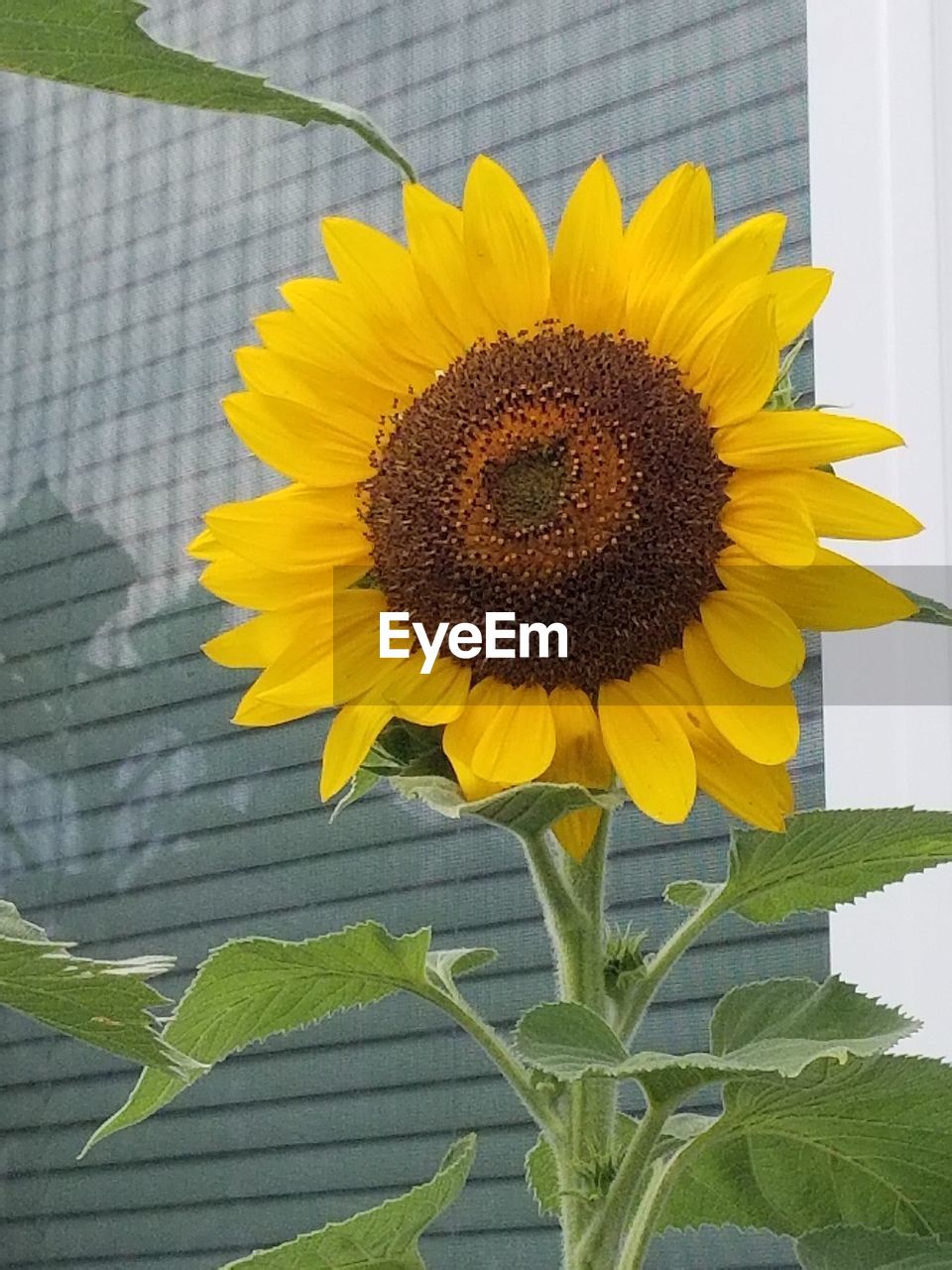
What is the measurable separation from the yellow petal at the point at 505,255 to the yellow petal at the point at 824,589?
0.30ft

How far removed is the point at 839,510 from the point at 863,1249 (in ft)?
0.62

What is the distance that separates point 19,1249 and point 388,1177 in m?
0.25

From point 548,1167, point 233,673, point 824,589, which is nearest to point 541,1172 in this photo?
point 548,1167

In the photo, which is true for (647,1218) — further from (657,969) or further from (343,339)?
(343,339)

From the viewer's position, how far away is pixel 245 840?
96cm

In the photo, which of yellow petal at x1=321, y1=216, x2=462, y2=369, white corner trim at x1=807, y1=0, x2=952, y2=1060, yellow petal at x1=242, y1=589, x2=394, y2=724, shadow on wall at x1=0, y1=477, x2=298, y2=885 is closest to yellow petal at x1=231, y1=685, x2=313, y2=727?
yellow petal at x1=242, y1=589, x2=394, y2=724

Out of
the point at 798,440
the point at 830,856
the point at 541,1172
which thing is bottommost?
the point at 541,1172

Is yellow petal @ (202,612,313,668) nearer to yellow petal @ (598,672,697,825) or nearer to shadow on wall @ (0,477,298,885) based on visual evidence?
yellow petal @ (598,672,697,825)

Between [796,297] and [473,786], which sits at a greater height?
[796,297]

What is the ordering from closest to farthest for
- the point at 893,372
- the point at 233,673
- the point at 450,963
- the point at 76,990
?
the point at 76,990 → the point at 450,963 → the point at 893,372 → the point at 233,673

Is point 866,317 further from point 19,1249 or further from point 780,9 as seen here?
point 19,1249

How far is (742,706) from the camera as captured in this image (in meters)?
0.43

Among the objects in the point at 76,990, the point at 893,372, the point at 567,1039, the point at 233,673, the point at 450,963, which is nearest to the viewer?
the point at 76,990

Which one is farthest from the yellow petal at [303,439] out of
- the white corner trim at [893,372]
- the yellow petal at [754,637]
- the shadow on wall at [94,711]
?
the shadow on wall at [94,711]
